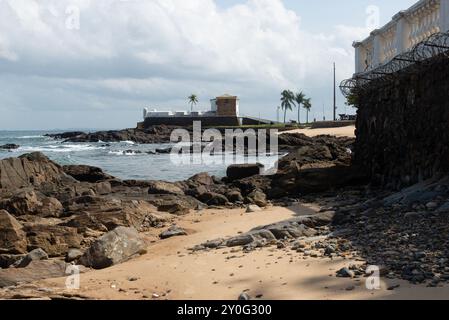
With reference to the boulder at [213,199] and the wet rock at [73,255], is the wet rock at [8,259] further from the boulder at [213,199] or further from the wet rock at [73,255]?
the boulder at [213,199]

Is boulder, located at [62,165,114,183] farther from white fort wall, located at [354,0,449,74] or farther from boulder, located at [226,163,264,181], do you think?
white fort wall, located at [354,0,449,74]

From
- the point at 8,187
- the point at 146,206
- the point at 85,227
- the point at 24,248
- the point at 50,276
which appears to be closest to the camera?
the point at 50,276

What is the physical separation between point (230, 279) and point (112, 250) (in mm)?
2805

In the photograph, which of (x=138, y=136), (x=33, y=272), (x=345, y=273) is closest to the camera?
(x=345, y=273)

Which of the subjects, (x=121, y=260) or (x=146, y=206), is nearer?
(x=121, y=260)

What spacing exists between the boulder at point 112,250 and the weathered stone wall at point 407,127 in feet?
21.0

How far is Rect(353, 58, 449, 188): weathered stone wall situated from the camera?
12070 millimetres

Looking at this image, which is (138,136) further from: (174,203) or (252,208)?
(252,208)

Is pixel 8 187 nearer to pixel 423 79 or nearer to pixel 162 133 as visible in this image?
pixel 423 79

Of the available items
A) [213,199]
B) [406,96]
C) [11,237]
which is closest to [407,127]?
[406,96]

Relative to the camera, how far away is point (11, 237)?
10.4 meters

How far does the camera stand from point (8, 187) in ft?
63.7
